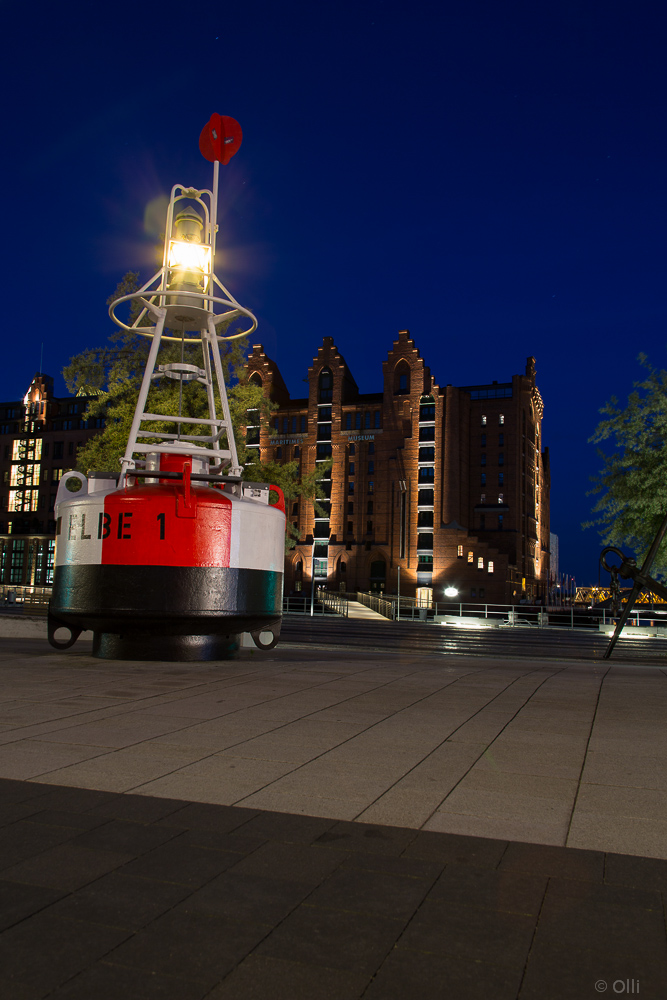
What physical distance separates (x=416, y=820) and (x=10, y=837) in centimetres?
222

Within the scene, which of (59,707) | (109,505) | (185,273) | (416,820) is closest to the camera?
(416,820)

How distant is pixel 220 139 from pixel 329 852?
16.9 m

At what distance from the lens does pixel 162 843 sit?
13.3 feet

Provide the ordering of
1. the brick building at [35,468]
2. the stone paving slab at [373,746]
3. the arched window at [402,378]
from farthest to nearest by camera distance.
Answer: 1. the brick building at [35,468]
2. the arched window at [402,378]
3. the stone paving slab at [373,746]

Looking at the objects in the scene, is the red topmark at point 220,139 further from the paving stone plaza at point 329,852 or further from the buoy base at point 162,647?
the paving stone plaza at point 329,852

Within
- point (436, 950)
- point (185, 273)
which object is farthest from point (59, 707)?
point (185, 273)

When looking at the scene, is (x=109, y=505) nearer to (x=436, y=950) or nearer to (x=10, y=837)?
(x=10, y=837)

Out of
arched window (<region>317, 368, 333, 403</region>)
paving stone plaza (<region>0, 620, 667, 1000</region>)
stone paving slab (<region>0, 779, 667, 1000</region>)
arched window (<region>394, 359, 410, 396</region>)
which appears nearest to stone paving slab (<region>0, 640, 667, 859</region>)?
paving stone plaza (<region>0, 620, 667, 1000</region>)

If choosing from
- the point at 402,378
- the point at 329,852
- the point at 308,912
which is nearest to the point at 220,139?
the point at 329,852

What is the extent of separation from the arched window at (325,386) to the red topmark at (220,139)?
80489 mm

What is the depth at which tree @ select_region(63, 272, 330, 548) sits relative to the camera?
94.2 ft

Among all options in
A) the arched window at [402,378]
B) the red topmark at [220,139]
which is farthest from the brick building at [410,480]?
the red topmark at [220,139]

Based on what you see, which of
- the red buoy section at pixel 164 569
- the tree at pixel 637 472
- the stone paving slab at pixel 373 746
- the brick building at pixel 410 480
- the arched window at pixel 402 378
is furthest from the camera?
the arched window at pixel 402 378

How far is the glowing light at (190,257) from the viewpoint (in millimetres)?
16094
